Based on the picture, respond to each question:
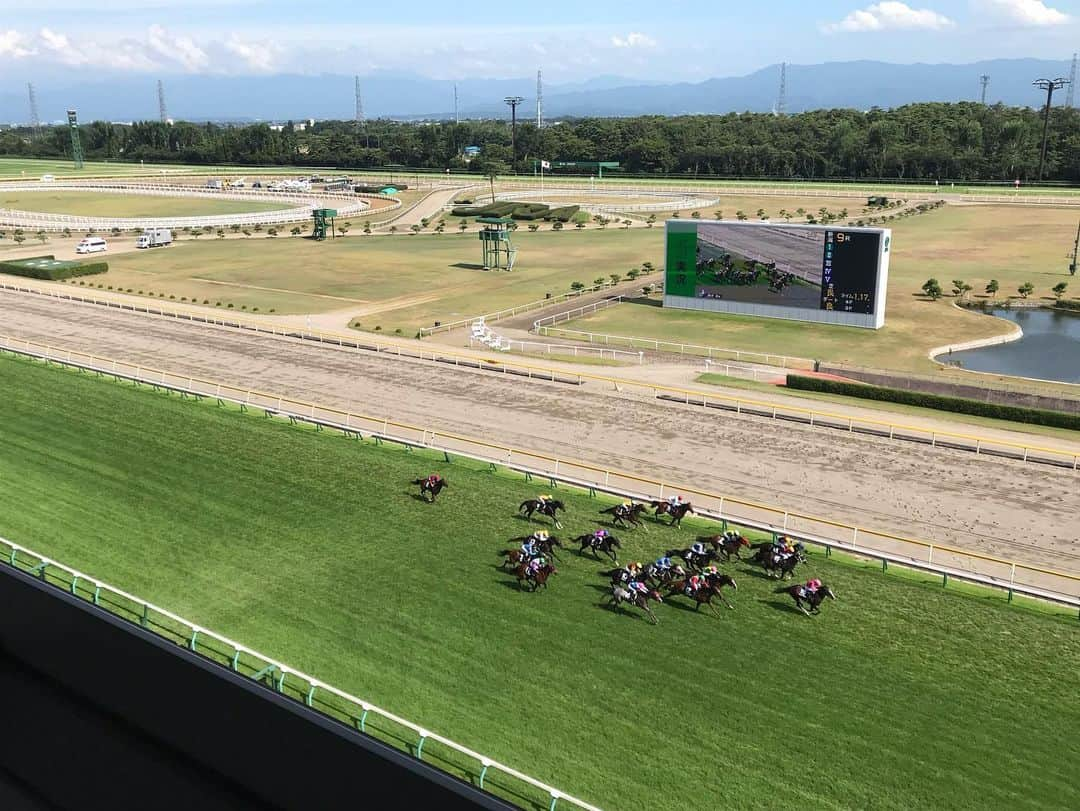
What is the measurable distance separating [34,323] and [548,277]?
34.1 m

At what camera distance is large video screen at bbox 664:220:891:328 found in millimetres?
47375

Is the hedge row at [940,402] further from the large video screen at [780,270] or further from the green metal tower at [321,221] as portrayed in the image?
the green metal tower at [321,221]

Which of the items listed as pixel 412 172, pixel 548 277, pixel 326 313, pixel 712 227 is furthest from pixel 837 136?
pixel 326 313

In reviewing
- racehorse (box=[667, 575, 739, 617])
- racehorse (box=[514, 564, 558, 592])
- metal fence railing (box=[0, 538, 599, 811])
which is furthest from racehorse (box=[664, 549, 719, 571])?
metal fence railing (box=[0, 538, 599, 811])

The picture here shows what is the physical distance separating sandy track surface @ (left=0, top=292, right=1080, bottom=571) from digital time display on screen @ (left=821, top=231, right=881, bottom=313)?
59.0 ft

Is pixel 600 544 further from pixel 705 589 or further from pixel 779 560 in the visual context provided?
pixel 779 560

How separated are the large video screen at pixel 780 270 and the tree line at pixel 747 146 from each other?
94.5 metres

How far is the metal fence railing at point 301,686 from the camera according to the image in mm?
12734

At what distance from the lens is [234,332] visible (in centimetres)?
4853

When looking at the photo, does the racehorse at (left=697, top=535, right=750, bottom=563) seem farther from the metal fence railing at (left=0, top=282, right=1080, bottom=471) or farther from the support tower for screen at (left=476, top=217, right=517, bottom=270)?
the support tower for screen at (left=476, top=217, right=517, bottom=270)

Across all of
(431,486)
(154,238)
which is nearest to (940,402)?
(431,486)

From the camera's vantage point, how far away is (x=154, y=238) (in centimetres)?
8431

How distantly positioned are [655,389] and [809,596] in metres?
18.8

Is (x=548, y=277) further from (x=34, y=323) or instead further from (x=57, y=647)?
(x=57, y=647)
